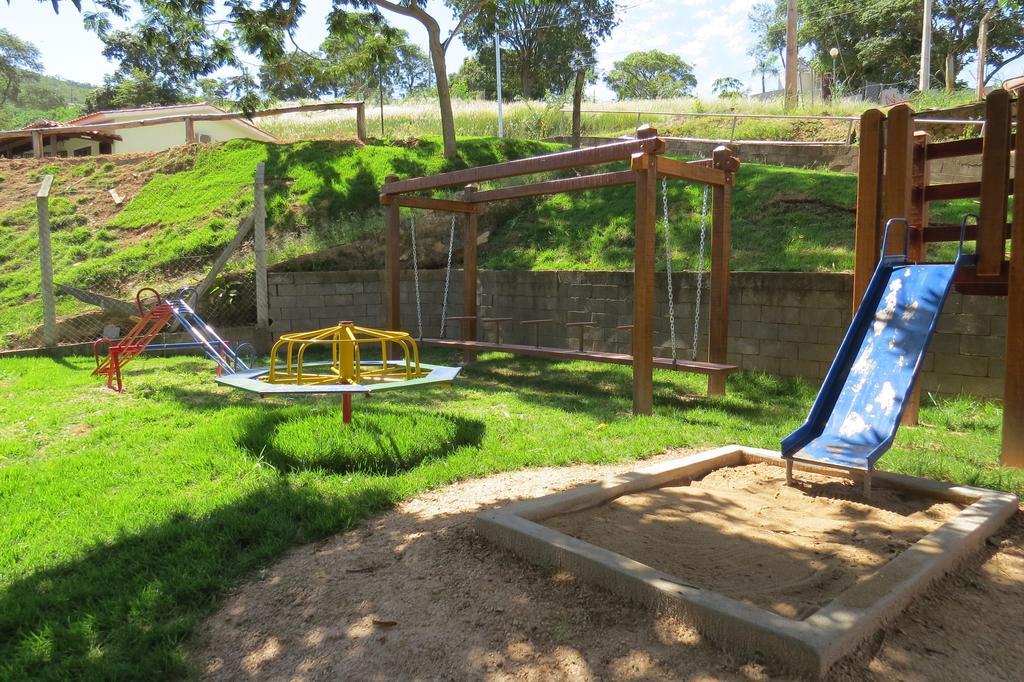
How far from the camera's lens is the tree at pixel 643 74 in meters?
71.6

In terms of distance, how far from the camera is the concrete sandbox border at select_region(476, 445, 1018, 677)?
243cm

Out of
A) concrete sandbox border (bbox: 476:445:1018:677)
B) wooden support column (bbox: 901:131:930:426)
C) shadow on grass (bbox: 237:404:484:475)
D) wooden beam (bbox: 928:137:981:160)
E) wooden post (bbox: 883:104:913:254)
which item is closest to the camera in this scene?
concrete sandbox border (bbox: 476:445:1018:677)

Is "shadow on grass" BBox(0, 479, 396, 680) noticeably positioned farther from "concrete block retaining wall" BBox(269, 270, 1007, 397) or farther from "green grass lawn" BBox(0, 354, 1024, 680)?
"concrete block retaining wall" BBox(269, 270, 1007, 397)

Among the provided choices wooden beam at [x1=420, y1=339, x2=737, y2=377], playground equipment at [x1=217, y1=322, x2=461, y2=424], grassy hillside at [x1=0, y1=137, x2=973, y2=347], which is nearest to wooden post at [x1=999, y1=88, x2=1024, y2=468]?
wooden beam at [x1=420, y1=339, x2=737, y2=377]

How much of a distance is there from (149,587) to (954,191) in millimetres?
5913

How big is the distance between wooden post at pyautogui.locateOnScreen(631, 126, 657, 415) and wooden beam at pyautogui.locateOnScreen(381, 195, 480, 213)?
12.5 ft

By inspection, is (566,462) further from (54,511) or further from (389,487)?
(54,511)

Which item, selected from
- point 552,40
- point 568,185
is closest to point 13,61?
point 552,40

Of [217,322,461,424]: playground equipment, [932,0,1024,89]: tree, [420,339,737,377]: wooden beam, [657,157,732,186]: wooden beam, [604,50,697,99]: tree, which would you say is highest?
[604,50,697,99]: tree

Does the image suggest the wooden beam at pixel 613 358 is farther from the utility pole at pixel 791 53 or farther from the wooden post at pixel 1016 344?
the utility pole at pixel 791 53

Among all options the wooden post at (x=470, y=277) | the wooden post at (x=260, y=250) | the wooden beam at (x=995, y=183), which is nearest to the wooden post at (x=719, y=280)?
the wooden beam at (x=995, y=183)

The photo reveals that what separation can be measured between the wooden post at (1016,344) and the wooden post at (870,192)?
1153 millimetres

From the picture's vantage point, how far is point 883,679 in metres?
2.36

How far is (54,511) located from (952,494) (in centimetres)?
499
